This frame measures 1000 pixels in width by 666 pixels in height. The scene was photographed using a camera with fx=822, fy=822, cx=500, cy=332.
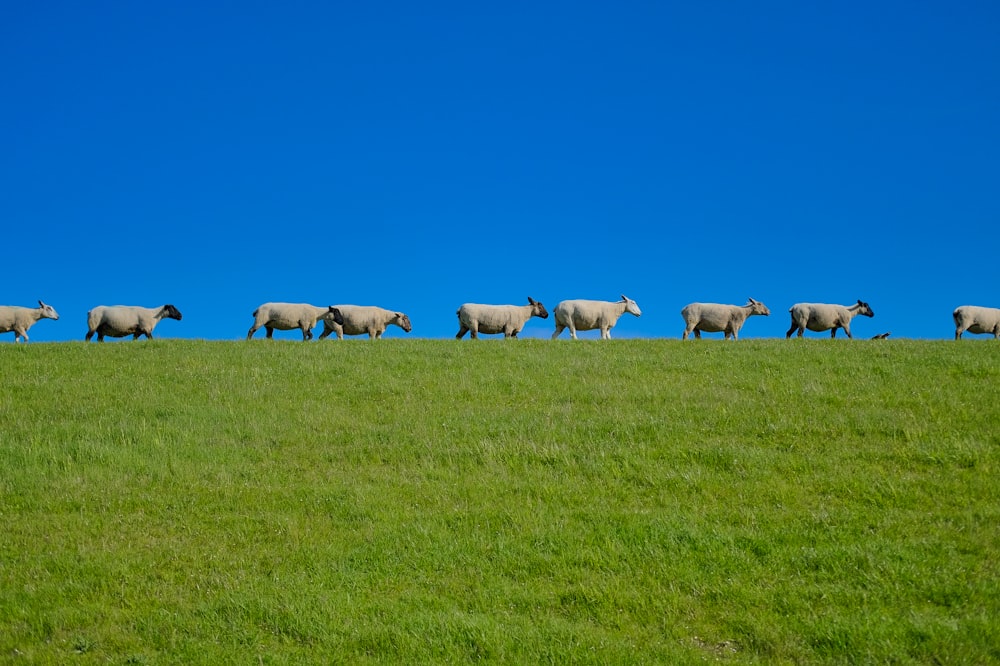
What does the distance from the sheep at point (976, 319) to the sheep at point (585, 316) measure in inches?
723

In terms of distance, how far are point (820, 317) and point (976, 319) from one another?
8.71 m

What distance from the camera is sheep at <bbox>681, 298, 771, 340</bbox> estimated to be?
38.5 metres

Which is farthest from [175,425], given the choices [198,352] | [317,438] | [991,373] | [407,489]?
[991,373]

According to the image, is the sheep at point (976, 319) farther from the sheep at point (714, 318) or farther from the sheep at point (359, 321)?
the sheep at point (359, 321)

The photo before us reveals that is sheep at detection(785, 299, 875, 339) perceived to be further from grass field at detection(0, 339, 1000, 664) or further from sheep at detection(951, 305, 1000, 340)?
grass field at detection(0, 339, 1000, 664)

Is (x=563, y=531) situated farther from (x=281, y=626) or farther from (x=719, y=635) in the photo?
(x=281, y=626)

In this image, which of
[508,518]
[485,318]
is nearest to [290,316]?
[485,318]

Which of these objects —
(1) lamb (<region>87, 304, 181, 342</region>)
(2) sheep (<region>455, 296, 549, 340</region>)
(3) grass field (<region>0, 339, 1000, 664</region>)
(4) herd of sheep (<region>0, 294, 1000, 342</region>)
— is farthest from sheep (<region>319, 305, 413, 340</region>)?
(3) grass field (<region>0, 339, 1000, 664</region>)

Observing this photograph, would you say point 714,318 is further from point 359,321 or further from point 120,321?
point 120,321

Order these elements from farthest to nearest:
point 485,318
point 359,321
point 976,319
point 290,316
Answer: point 976,319 < point 359,321 < point 290,316 < point 485,318

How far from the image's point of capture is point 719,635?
9000 millimetres

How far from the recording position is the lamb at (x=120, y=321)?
117 feet

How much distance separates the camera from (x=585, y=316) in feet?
124

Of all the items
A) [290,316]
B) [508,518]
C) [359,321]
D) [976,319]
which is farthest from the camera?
[976,319]
